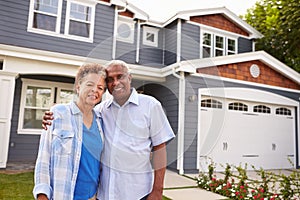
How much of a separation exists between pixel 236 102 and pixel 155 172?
5640mm

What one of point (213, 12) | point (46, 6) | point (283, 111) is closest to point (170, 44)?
point (46, 6)

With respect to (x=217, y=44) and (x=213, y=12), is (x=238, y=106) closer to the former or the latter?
(x=217, y=44)

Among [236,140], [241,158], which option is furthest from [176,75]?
[241,158]

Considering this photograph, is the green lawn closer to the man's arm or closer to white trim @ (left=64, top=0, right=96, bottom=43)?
the man's arm

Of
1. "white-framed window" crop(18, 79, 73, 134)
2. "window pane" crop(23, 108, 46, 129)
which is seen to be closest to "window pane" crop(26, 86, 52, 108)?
"white-framed window" crop(18, 79, 73, 134)

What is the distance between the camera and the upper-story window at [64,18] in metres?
5.96

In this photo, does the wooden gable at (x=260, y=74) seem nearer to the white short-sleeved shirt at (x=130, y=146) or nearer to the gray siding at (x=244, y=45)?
the gray siding at (x=244, y=45)

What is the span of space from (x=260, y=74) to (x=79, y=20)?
17.4 ft

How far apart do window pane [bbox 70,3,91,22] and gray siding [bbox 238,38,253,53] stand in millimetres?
5566

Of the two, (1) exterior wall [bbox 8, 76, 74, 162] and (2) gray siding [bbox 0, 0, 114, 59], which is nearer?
(2) gray siding [bbox 0, 0, 114, 59]

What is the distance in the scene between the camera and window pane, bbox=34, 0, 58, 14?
19.7 feet

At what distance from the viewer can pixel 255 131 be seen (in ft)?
21.6

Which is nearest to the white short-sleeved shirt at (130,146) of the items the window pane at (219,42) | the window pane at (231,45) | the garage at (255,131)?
the garage at (255,131)

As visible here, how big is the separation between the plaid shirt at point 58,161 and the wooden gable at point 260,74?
17.5ft
